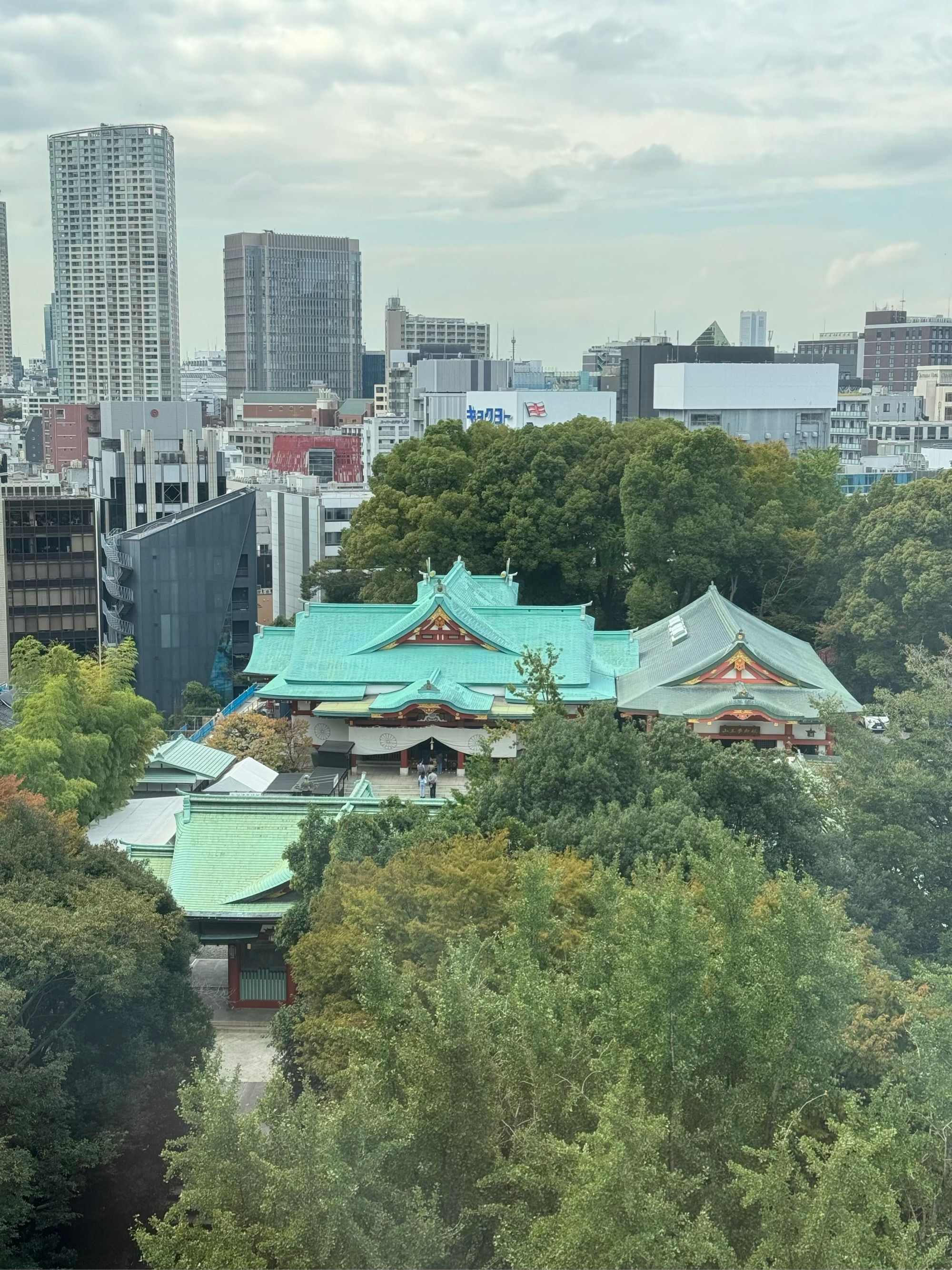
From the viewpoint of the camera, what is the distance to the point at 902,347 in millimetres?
106938

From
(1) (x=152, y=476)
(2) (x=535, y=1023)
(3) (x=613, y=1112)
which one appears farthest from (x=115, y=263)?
(3) (x=613, y=1112)

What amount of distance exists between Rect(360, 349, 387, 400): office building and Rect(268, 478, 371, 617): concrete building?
91.1 meters

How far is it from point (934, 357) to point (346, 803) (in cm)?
9444

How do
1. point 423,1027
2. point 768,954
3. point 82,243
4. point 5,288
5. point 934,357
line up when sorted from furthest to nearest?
point 5,288 → point 82,243 → point 934,357 → point 768,954 → point 423,1027

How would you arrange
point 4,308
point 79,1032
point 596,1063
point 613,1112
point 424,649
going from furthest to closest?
point 4,308, point 424,649, point 79,1032, point 596,1063, point 613,1112

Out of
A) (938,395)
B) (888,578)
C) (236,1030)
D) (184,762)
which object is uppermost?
(938,395)

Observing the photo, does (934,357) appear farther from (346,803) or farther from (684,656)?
(346,803)

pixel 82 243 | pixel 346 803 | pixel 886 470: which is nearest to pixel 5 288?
pixel 82 243

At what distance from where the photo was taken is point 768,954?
1151 centimetres

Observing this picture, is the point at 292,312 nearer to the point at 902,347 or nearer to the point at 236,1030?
the point at 902,347

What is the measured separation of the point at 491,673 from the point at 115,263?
109 metres

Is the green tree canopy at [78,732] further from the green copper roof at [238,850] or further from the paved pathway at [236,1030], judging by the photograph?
the paved pathway at [236,1030]

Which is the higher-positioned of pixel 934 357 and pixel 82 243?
pixel 82 243

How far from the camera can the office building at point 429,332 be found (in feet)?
467
